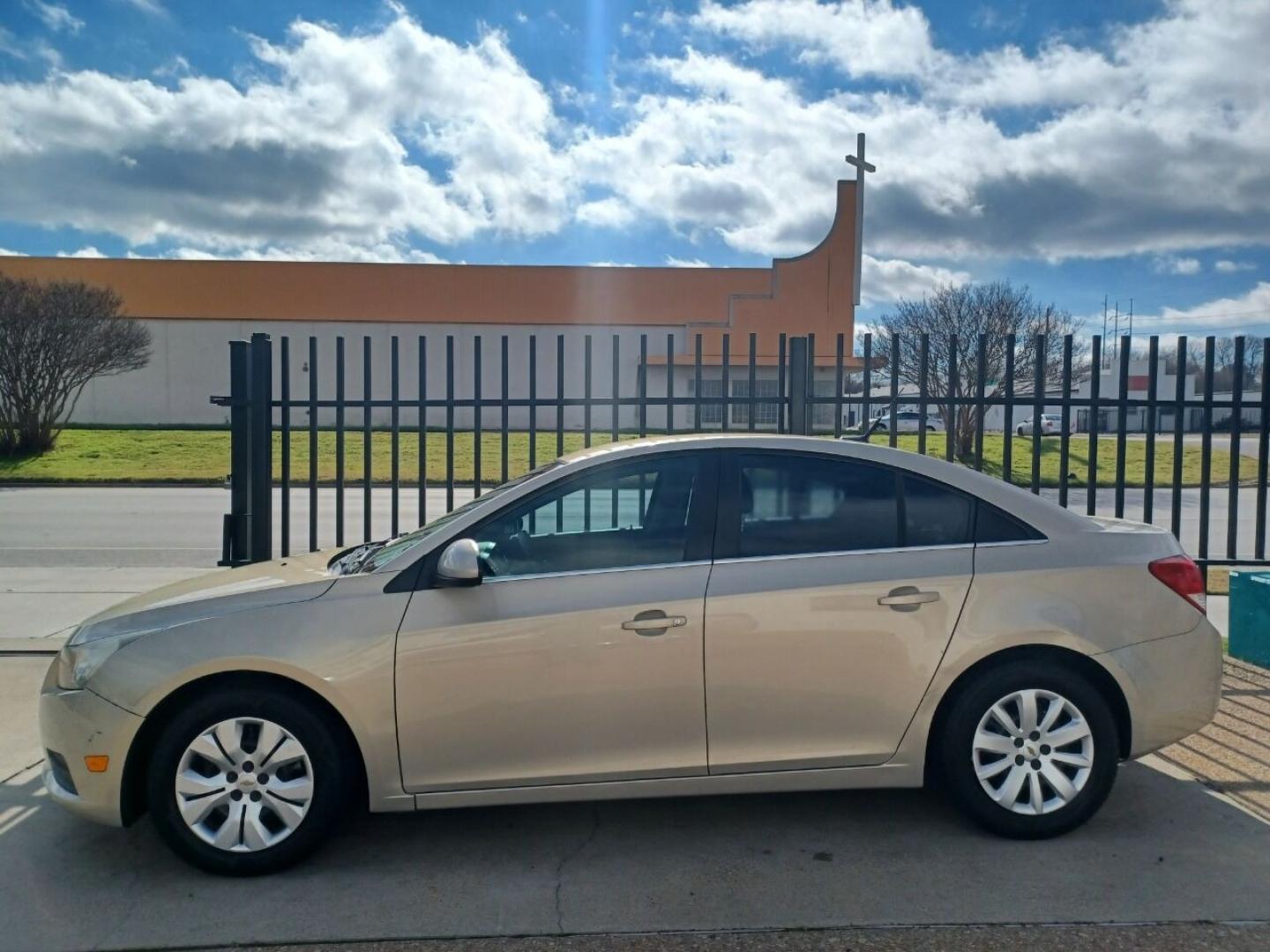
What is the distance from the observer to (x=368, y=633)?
3602mm

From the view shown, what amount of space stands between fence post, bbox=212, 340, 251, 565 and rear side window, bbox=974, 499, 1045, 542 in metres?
4.93

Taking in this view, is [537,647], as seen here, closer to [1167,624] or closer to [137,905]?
[137,905]

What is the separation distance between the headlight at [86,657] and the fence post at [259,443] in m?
3.05

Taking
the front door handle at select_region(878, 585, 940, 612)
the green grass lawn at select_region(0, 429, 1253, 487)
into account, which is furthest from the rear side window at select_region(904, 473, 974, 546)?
the green grass lawn at select_region(0, 429, 1253, 487)

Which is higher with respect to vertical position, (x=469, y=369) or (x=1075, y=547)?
(x=469, y=369)

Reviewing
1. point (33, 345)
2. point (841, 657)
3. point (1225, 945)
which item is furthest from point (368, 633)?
point (33, 345)

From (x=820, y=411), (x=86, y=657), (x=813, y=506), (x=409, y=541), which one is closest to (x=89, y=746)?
(x=86, y=657)

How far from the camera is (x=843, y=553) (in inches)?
153

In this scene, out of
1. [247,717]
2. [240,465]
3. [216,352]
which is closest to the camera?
[247,717]

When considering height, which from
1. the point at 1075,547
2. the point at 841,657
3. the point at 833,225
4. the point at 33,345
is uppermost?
the point at 833,225

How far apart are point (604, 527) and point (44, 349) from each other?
1107 inches

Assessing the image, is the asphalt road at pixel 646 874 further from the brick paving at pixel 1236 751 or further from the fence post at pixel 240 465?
the fence post at pixel 240 465

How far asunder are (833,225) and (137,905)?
126 feet

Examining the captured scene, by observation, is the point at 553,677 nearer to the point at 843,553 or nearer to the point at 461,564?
the point at 461,564
